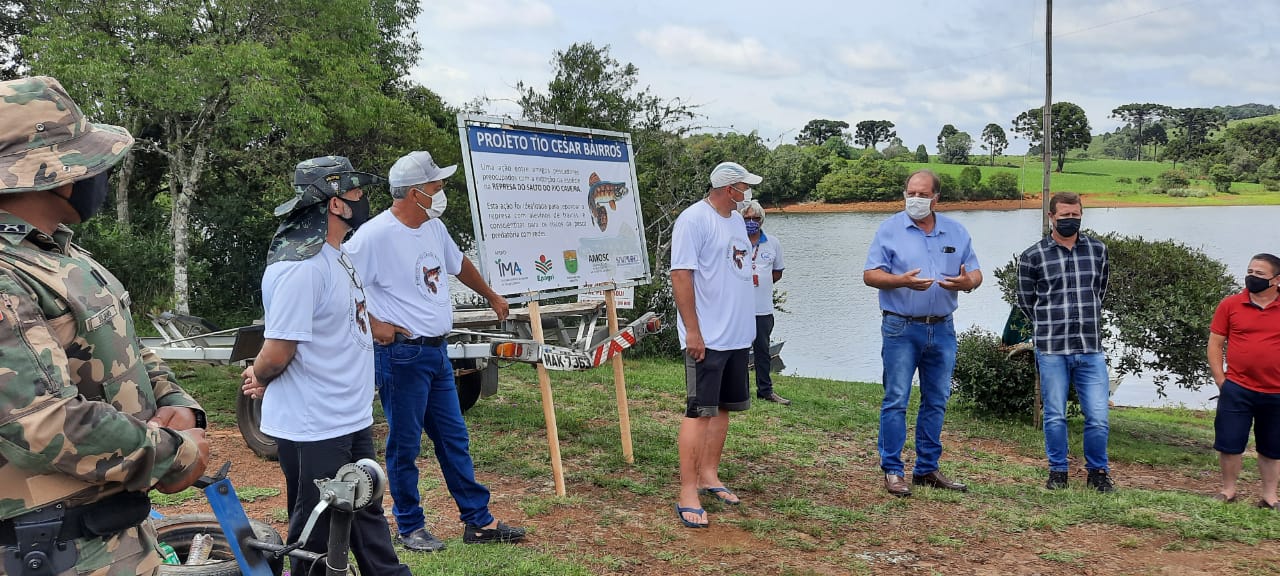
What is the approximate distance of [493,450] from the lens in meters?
6.43

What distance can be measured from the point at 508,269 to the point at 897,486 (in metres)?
2.85

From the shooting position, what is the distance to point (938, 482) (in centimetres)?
575

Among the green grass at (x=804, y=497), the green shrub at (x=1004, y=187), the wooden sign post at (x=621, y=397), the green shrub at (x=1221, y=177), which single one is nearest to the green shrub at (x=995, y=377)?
the green grass at (x=804, y=497)

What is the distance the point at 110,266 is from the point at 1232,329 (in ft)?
47.7

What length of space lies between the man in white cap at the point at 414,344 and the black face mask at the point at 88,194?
6.81 ft

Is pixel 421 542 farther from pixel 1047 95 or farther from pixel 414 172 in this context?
pixel 1047 95

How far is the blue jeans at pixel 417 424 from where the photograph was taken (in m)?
4.22

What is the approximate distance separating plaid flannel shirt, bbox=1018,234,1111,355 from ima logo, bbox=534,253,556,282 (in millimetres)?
3192

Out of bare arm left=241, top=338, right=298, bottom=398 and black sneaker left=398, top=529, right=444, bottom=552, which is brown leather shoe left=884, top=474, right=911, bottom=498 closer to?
black sneaker left=398, top=529, right=444, bottom=552

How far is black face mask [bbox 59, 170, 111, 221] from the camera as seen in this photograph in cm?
201

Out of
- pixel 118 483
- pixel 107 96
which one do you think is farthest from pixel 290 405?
pixel 107 96

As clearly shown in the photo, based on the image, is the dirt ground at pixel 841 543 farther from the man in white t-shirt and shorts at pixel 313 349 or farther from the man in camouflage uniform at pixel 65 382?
the man in camouflage uniform at pixel 65 382

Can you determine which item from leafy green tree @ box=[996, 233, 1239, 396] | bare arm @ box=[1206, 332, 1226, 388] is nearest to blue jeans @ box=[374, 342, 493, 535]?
bare arm @ box=[1206, 332, 1226, 388]

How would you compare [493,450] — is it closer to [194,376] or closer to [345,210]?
[345,210]
